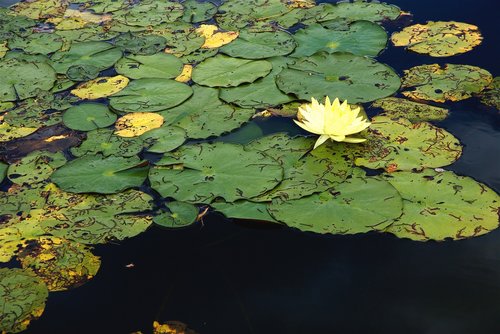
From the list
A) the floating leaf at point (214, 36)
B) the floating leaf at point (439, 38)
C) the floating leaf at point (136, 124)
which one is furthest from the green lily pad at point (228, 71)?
the floating leaf at point (439, 38)

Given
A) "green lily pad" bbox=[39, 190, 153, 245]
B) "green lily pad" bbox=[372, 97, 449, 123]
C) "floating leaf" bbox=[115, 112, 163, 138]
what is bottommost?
"green lily pad" bbox=[39, 190, 153, 245]

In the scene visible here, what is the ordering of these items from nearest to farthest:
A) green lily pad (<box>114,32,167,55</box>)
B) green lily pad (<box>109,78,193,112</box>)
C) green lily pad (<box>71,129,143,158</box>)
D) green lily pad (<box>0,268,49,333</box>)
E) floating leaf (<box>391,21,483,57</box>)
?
1. green lily pad (<box>0,268,49,333</box>)
2. green lily pad (<box>71,129,143,158</box>)
3. green lily pad (<box>109,78,193,112</box>)
4. floating leaf (<box>391,21,483,57</box>)
5. green lily pad (<box>114,32,167,55</box>)

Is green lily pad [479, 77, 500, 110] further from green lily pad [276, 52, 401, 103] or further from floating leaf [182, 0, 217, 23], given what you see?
floating leaf [182, 0, 217, 23]

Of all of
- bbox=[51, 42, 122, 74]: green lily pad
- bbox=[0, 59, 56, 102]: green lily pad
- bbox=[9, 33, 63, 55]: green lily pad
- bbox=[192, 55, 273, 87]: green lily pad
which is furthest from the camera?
bbox=[9, 33, 63, 55]: green lily pad

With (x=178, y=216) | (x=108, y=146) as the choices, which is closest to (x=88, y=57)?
(x=108, y=146)

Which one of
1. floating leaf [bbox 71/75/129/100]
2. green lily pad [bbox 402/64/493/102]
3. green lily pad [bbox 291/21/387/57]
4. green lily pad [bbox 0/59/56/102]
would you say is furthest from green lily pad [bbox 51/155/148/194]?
green lily pad [bbox 402/64/493/102]

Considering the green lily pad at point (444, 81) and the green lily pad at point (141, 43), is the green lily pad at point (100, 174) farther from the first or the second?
the green lily pad at point (444, 81)

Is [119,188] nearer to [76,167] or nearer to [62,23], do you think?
[76,167]

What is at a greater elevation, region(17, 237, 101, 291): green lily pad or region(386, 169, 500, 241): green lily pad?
region(386, 169, 500, 241): green lily pad
